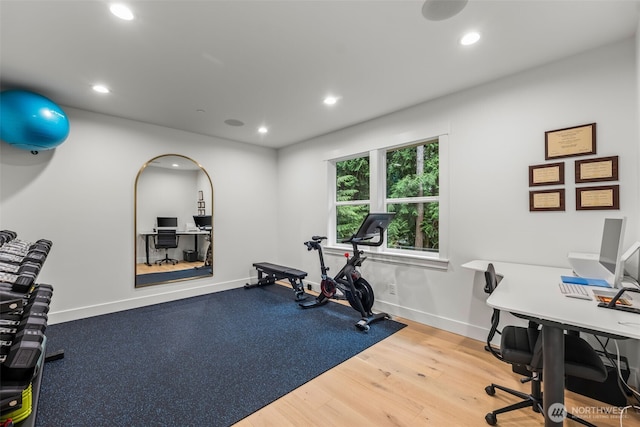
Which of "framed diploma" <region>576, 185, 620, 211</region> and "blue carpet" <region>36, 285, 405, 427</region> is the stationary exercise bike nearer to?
"blue carpet" <region>36, 285, 405, 427</region>

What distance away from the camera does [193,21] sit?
6.26 feet

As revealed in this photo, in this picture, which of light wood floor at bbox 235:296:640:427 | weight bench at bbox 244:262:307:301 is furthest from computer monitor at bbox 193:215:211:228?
light wood floor at bbox 235:296:640:427

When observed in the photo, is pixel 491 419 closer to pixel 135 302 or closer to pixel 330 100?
pixel 330 100

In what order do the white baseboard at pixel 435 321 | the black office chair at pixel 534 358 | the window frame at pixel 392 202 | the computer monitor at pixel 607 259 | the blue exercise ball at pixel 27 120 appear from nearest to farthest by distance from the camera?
the black office chair at pixel 534 358, the computer monitor at pixel 607 259, the blue exercise ball at pixel 27 120, the white baseboard at pixel 435 321, the window frame at pixel 392 202

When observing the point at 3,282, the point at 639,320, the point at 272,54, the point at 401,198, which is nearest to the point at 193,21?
the point at 272,54

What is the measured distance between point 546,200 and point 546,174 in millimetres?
232

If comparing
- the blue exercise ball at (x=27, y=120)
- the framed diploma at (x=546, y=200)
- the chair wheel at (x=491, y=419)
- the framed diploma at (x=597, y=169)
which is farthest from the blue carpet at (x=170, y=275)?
the framed diploma at (x=597, y=169)

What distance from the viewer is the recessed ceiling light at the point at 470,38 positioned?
2053 millimetres

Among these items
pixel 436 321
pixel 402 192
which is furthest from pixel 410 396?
pixel 402 192

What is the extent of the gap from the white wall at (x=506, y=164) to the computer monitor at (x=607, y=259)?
0.36m

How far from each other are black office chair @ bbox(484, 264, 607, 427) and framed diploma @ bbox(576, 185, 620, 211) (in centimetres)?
115

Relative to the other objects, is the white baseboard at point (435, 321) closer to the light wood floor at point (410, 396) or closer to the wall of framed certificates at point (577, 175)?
the light wood floor at point (410, 396)

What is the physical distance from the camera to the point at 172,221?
4.27 m

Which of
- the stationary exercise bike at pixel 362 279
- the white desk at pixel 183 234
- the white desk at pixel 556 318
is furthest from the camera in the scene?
the white desk at pixel 183 234
